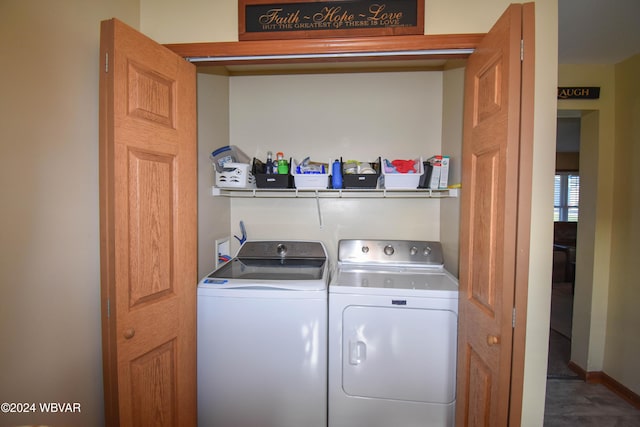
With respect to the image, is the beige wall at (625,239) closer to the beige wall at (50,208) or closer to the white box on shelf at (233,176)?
the white box on shelf at (233,176)

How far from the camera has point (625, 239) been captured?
2156 millimetres

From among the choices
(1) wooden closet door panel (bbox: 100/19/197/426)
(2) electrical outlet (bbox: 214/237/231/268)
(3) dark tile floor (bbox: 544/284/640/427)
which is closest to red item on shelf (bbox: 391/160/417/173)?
(1) wooden closet door panel (bbox: 100/19/197/426)

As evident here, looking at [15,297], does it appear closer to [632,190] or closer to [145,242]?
[145,242]

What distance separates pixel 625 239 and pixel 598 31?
5.23ft

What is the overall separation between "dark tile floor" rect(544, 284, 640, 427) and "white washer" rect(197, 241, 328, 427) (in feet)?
6.14

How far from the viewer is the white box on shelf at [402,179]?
182 cm

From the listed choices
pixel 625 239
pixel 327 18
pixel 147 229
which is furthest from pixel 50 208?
pixel 625 239

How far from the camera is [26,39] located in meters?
0.93

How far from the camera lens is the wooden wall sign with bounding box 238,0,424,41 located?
1264 millimetres

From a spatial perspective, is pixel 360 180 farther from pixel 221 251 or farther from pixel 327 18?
pixel 221 251

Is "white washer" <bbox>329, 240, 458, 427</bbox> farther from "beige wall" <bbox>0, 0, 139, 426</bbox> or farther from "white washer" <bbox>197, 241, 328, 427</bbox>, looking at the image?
"beige wall" <bbox>0, 0, 139, 426</bbox>

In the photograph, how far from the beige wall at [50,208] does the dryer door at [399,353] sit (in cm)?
122

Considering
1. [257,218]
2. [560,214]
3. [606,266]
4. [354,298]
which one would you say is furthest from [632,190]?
[560,214]

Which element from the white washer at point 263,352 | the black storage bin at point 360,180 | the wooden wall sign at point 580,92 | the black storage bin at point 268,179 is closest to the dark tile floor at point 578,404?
the white washer at point 263,352
